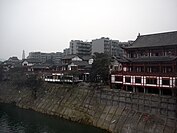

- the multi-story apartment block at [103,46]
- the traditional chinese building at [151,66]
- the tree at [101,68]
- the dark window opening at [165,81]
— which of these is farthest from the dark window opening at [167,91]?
A: the multi-story apartment block at [103,46]

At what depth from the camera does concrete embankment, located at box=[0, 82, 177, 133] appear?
124ft

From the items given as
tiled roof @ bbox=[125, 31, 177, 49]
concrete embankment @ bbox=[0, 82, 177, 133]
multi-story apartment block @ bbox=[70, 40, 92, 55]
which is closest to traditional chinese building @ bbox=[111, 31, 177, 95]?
tiled roof @ bbox=[125, 31, 177, 49]

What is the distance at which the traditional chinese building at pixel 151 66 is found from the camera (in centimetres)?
4278

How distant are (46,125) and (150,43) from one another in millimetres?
29163

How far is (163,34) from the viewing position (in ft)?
170

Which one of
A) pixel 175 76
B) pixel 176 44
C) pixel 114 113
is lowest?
pixel 114 113

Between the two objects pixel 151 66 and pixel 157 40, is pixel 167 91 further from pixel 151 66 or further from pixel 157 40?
pixel 157 40

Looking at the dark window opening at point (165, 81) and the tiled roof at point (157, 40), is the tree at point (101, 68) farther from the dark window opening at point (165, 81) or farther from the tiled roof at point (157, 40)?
the dark window opening at point (165, 81)

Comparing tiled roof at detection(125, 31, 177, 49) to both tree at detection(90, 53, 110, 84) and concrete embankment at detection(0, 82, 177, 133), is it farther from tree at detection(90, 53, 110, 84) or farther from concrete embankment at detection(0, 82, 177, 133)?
concrete embankment at detection(0, 82, 177, 133)

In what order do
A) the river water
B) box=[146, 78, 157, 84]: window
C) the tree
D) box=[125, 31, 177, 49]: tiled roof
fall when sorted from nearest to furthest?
the river water < box=[146, 78, 157, 84]: window < box=[125, 31, 177, 49]: tiled roof < the tree

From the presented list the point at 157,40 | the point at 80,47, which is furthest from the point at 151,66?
the point at 80,47

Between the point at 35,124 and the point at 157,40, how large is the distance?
107 ft

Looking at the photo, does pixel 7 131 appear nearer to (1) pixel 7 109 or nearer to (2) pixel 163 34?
(1) pixel 7 109


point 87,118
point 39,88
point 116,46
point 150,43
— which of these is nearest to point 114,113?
point 87,118
